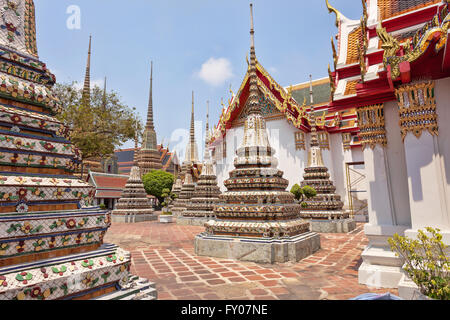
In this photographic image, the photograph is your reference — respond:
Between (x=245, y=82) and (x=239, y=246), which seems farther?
(x=245, y=82)

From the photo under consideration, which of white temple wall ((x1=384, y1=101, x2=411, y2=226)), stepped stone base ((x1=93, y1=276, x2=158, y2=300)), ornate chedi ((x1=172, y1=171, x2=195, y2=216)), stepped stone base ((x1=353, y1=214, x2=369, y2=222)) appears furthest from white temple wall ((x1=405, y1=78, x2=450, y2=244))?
ornate chedi ((x1=172, y1=171, x2=195, y2=216))

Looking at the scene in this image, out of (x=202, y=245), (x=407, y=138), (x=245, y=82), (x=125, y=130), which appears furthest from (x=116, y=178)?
(x=407, y=138)

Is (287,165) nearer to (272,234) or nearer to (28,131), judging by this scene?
(272,234)

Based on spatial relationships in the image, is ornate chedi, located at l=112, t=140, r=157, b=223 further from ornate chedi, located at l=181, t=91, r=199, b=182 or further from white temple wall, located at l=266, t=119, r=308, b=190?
white temple wall, located at l=266, t=119, r=308, b=190

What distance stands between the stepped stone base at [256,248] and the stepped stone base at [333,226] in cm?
460

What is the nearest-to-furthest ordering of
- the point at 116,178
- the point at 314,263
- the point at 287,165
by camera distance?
the point at 314,263
the point at 287,165
the point at 116,178

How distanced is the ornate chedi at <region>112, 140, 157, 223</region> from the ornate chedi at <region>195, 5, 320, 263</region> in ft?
37.4

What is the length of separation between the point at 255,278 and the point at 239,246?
131cm

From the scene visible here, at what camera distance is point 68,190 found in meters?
2.83

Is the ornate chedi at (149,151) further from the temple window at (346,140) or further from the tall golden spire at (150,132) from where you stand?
the temple window at (346,140)

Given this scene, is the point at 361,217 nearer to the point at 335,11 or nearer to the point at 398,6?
the point at 335,11

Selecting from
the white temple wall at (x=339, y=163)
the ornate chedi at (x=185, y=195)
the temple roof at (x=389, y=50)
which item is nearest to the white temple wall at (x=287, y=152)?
the white temple wall at (x=339, y=163)

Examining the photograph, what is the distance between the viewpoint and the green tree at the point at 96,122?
11.4 m

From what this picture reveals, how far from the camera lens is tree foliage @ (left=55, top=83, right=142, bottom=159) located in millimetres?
11383
